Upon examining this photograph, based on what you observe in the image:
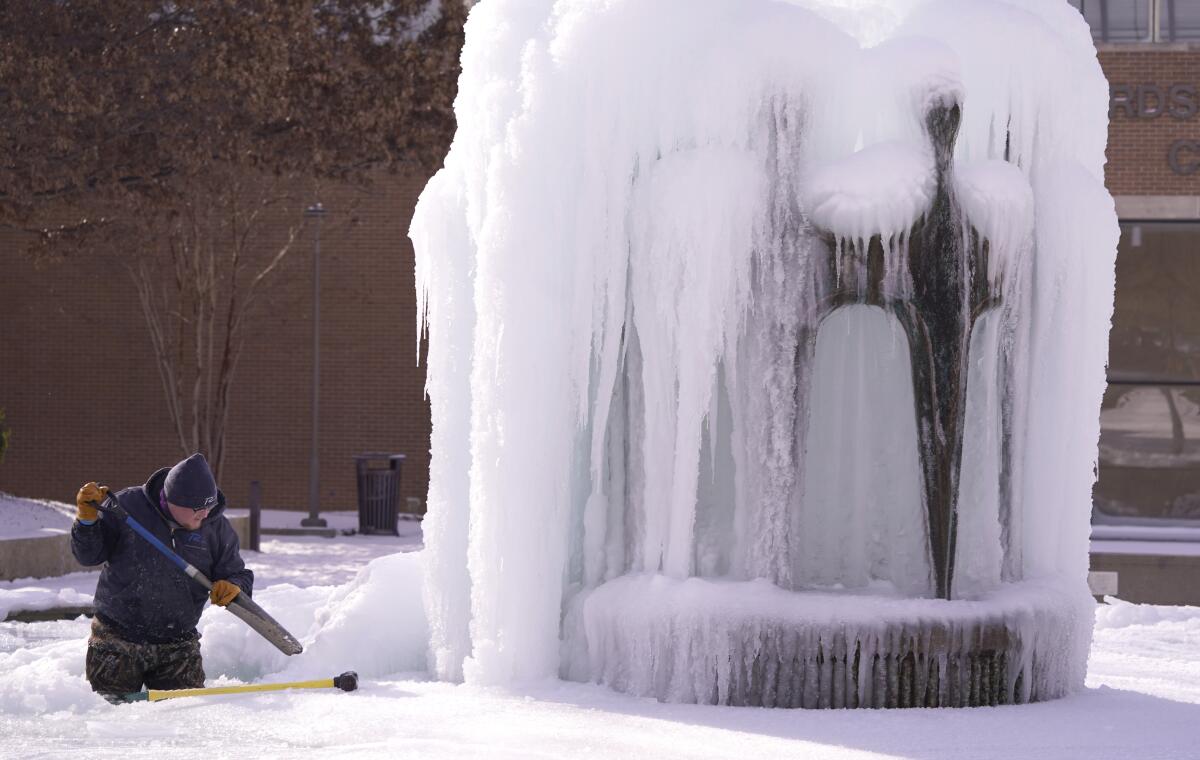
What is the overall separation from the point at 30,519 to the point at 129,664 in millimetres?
9437

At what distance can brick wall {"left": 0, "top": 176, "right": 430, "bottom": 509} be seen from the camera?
25359mm

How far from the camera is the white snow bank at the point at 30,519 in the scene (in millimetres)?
15156

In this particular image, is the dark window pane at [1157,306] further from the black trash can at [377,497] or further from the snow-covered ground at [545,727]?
the snow-covered ground at [545,727]

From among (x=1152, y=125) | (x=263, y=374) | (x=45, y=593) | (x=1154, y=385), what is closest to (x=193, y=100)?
(x=45, y=593)

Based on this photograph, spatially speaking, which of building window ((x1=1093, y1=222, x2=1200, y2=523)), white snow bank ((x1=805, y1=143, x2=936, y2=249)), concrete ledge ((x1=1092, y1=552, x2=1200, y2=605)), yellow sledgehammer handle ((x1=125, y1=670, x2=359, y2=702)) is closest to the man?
yellow sledgehammer handle ((x1=125, y1=670, x2=359, y2=702))

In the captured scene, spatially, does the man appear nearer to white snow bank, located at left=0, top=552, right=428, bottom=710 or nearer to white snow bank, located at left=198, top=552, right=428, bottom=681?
white snow bank, located at left=0, top=552, right=428, bottom=710

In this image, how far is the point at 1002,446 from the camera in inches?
315

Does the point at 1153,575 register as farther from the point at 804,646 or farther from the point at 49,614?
the point at 804,646

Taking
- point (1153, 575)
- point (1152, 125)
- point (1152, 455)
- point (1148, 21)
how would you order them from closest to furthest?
point (1153, 575)
point (1152, 125)
point (1148, 21)
point (1152, 455)

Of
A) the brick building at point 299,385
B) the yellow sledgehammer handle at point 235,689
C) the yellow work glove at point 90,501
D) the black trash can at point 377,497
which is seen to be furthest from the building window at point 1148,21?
the yellow work glove at point 90,501

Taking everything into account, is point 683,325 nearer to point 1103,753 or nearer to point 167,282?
point 1103,753

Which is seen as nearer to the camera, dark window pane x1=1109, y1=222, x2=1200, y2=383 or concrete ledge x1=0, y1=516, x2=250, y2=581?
concrete ledge x1=0, y1=516, x2=250, y2=581

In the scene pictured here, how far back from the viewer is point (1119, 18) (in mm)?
21859

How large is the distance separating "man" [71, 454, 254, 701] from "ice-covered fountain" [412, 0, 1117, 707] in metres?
1.15
